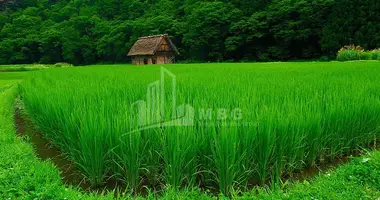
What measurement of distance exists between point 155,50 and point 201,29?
20.2ft

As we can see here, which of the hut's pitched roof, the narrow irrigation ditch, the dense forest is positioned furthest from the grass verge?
the hut's pitched roof

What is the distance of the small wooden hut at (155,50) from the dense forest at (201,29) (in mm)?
2515

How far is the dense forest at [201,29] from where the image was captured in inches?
928

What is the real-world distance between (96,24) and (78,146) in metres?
42.0

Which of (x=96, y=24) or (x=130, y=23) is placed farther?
(x=96, y=24)

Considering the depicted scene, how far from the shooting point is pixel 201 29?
32.2 m

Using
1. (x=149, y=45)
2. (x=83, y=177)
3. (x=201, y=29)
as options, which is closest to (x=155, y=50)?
(x=149, y=45)

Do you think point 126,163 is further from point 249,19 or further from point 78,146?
point 249,19

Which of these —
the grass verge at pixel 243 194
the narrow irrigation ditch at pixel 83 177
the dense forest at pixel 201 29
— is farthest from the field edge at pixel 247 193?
the dense forest at pixel 201 29

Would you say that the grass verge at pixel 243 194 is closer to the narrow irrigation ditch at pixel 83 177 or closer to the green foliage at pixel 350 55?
the narrow irrigation ditch at pixel 83 177

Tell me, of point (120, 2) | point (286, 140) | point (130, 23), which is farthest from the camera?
point (120, 2)

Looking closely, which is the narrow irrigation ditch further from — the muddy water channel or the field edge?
the field edge

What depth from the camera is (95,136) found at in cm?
243

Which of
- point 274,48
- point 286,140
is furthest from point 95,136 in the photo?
point 274,48
